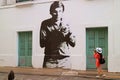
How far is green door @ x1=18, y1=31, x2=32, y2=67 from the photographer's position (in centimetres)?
1895

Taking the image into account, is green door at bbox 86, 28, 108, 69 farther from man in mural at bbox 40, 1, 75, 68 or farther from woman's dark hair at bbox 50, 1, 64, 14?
woman's dark hair at bbox 50, 1, 64, 14

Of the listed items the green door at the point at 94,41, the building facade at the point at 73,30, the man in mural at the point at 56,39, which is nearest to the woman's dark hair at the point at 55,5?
the man in mural at the point at 56,39

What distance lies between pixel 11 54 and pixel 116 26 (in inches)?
291

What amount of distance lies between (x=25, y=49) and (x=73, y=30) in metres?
3.84

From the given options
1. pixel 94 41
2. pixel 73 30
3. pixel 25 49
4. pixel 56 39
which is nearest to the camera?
pixel 94 41

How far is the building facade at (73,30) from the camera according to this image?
15.8 m

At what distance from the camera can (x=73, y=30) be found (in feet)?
55.8

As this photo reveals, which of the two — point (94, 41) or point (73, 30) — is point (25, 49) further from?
point (94, 41)

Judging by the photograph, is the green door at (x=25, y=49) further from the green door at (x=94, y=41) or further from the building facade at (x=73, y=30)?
the green door at (x=94, y=41)

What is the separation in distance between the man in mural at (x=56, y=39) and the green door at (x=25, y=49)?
111cm

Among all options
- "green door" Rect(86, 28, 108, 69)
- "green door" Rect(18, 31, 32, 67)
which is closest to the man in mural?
"green door" Rect(86, 28, 108, 69)

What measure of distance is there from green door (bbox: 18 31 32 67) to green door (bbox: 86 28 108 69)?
4002 millimetres

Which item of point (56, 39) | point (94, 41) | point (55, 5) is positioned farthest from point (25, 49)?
point (94, 41)

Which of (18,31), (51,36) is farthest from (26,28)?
(51,36)
